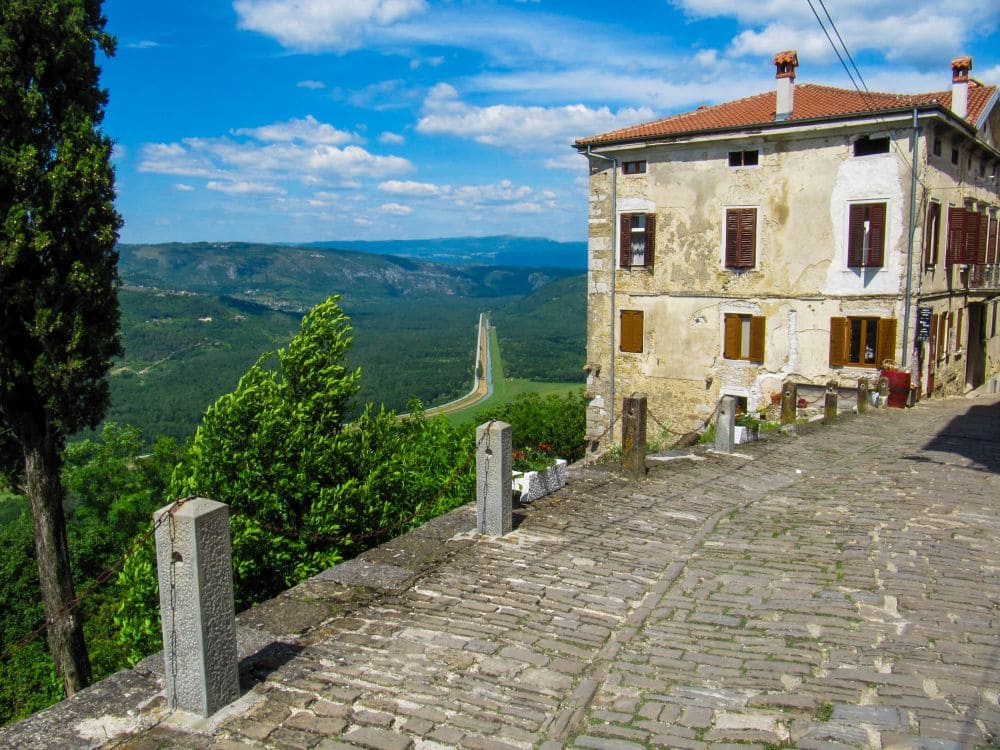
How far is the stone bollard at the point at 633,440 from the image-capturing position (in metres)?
10.5

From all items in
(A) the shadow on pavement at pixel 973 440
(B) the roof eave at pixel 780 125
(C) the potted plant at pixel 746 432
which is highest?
(B) the roof eave at pixel 780 125

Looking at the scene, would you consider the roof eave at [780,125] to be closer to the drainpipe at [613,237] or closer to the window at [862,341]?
the drainpipe at [613,237]

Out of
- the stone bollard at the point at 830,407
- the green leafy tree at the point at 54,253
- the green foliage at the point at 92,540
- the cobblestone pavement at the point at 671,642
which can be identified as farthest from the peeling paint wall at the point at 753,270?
the green foliage at the point at 92,540

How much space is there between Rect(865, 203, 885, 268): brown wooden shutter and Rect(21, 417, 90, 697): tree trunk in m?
20.8

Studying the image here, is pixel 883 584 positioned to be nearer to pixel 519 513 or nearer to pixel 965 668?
pixel 965 668

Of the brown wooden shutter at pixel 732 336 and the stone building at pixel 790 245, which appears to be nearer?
the stone building at pixel 790 245

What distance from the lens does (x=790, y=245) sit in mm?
22828

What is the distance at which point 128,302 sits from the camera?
493 ft

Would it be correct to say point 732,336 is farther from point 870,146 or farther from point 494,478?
point 494,478

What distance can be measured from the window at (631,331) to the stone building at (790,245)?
5cm

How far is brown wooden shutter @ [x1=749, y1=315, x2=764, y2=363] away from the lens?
931 inches

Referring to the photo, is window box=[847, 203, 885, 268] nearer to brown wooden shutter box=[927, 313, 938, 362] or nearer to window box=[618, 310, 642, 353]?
brown wooden shutter box=[927, 313, 938, 362]

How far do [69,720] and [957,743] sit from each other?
519cm

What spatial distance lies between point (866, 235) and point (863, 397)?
16.4 feet
